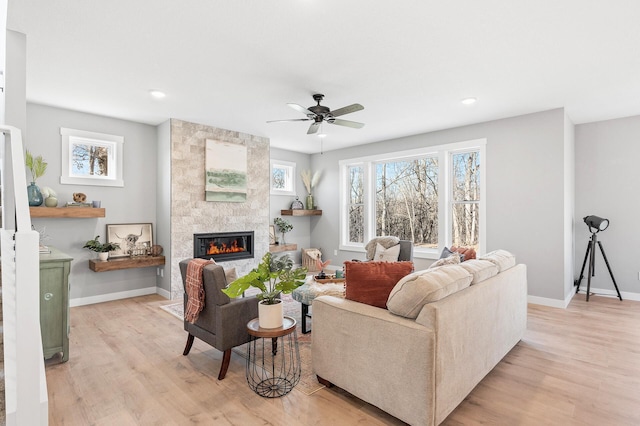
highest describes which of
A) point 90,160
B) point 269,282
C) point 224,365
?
point 90,160

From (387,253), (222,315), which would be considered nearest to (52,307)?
(222,315)

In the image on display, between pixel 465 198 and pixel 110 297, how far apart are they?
227 inches

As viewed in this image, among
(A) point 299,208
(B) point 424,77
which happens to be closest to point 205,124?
(A) point 299,208

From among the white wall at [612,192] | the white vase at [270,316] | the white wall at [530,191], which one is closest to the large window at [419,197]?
the white wall at [530,191]

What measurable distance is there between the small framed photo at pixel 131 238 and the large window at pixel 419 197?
12.5ft

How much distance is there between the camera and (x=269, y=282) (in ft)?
7.73

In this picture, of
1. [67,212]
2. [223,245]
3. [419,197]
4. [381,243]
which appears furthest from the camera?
[419,197]

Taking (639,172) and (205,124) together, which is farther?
(205,124)

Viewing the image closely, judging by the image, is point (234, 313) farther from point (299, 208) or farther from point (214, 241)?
point (299, 208)

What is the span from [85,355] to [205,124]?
11.8 feet

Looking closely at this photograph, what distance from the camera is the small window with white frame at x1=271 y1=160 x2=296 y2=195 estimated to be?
23.7ft

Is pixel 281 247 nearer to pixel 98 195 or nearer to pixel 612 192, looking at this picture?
pixel 98 195

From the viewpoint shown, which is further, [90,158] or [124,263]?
[90,158]

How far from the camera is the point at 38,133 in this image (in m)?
4.41
